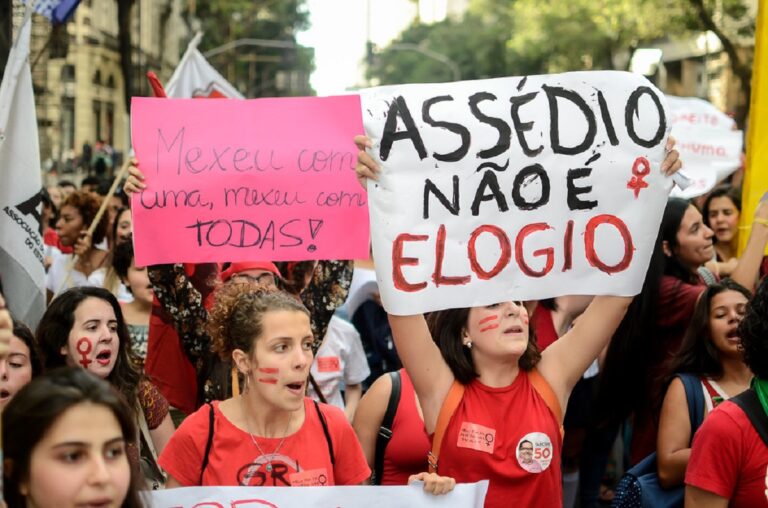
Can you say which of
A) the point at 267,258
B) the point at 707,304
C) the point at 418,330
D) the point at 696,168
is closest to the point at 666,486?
the point at 707,304

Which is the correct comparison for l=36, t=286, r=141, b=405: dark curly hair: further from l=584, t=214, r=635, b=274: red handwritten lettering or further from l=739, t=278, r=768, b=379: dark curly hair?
l=739, t=278, r=768, b=379: dark curly hair

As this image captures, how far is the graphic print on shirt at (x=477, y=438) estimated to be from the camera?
3719 mm

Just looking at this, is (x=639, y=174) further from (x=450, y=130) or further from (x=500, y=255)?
(x=450, y=130)

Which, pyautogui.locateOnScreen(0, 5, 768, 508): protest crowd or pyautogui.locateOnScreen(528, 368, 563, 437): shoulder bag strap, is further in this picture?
pyautogui.locateOnScreen(528, 368, 563, 437): shoulder bag strap

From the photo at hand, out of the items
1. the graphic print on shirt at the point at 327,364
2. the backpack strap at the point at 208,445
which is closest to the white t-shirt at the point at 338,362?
the graphic print on shirt at the point at 327,364

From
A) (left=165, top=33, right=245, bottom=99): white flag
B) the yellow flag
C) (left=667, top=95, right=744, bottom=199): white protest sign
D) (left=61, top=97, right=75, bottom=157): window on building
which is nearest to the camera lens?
the yellow flag

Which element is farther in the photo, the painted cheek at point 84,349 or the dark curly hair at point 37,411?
the painted cheek at point 84,349

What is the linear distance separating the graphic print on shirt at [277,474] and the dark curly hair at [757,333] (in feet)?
4.57

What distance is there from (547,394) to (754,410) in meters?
0.68

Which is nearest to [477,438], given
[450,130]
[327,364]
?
[450,130]

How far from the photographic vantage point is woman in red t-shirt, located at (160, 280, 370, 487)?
3.62 m

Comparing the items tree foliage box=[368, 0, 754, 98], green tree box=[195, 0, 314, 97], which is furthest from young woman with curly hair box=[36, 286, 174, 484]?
green tree box=[195, 0, 314, 97]

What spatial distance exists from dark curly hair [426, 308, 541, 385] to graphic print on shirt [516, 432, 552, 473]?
0.95ft

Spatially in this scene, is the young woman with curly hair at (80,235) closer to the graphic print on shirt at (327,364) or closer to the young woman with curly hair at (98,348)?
the graphic print on shirt at (327,364)
